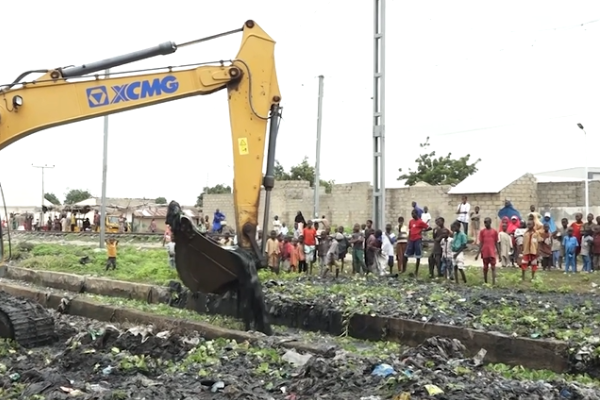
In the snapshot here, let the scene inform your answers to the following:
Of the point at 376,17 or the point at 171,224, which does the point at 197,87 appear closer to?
the point at 171,224

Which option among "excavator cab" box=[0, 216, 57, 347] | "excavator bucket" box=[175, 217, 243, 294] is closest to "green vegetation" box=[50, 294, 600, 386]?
"excavator bucket" box=[175, 217, 243, 294]

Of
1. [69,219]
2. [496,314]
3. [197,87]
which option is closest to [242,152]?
[197,87]

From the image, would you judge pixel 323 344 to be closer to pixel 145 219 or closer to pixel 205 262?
pixel 205 262

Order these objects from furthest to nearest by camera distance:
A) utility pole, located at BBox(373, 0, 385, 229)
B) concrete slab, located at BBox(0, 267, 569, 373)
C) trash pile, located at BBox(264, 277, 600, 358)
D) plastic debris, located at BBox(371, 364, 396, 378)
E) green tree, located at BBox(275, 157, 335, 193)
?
green tree, located at BBox(275, 157, 335, 193) < utility pole, located at BBox(373, 0, 385, 229) < trash pile, located at BBox(264, 277, 600, 358) < concrete slab, located at BBox(0, 267, 569, 373) < plastic debris, located at BBox(371, 364, 396, 378)

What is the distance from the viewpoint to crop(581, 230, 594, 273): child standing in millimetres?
14914

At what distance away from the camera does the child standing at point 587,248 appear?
48.9 feet

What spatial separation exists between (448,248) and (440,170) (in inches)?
1299

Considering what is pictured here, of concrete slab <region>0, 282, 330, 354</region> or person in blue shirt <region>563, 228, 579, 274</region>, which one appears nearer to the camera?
concrete slab <region>0, 282, 330, 354</region>

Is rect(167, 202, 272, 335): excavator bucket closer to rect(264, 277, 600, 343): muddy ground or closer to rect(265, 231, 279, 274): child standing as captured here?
rect(264, 277, 600, 343): muddy ground

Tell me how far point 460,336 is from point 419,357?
7.36 feet

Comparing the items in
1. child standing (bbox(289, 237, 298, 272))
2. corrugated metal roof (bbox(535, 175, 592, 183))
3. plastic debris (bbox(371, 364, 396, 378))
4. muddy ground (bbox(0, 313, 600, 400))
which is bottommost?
muddy ground (bbox(0, 313, 600, 400))

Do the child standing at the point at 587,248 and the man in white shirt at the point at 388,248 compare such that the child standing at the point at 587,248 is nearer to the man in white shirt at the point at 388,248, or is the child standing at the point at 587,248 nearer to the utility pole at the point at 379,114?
the man in white shirt at the point at 388,248

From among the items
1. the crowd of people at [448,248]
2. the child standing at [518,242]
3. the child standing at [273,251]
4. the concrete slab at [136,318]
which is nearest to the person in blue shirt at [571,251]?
the crowd of people at [448,248]

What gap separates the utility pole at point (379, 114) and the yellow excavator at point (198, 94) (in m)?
7.71
